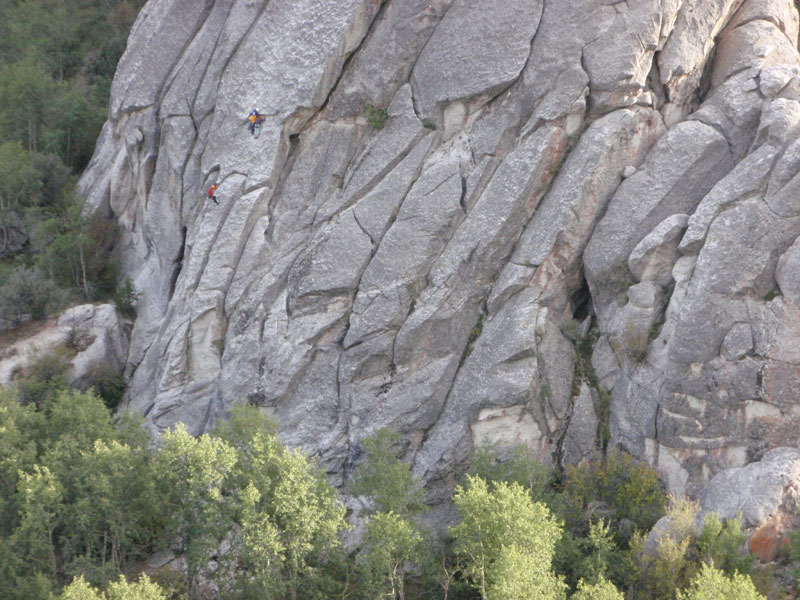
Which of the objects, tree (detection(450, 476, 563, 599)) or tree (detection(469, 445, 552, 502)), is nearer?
tree (detection(450, 476, 563, 599))

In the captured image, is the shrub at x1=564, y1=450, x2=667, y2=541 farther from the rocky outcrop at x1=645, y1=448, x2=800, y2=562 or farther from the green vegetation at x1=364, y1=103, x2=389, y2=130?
the green vegetation at x1=364, y1=103, x2=389, y2=130

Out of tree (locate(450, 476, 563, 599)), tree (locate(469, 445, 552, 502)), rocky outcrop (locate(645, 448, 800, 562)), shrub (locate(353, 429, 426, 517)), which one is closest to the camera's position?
tree (locate(450, 476, 563, 599))

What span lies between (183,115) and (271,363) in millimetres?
14064

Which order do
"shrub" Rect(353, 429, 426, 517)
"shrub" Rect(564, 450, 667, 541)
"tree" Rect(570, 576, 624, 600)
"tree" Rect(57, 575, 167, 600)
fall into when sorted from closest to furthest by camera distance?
"tree" Rect(570, 576, 624, 600), "tree" Rect(57, 575, 167, 600), "shrub" Rect(353, 429, 426, 517), "shrub" Rect(564, 450, 667, 541)

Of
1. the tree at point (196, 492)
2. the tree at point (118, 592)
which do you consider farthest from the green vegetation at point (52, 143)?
the tree at point (118, 592)

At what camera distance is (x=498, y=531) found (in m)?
26.5

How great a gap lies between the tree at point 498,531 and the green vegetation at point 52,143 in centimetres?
2794

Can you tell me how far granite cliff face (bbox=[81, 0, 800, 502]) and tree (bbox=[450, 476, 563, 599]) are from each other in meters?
6.28

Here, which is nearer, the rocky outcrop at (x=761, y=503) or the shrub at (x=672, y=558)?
the shrub at (x=672, y=558)

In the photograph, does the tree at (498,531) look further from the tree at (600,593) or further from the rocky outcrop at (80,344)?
the rocky outcrop at (80,344)

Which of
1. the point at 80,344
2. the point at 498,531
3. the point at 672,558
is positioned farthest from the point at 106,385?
the point at 672,558

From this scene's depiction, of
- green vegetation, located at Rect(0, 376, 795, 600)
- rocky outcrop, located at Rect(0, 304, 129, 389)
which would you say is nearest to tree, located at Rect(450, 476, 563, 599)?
green vegetation, located at Rect(0, 376, 795, 600)

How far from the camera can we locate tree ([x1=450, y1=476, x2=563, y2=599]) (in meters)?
25.8

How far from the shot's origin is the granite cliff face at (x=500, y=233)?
30172 millimetres
